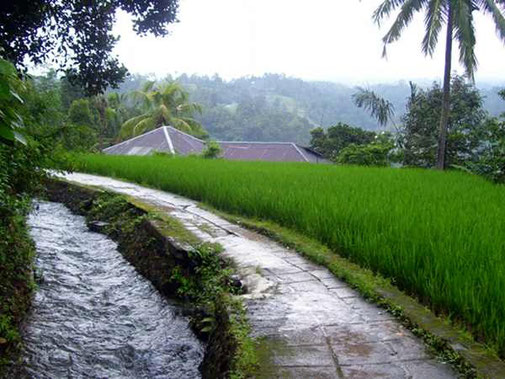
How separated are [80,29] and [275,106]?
4750 cm

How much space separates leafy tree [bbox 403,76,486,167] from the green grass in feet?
32.2

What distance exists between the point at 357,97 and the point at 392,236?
1575 cm

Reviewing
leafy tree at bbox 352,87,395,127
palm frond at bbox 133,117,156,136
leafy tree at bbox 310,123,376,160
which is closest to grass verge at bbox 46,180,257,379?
leafy tree at bbox 352,87,395,127

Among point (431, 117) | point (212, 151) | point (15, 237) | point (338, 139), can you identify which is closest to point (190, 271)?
point (15, 237)

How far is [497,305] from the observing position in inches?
88.9

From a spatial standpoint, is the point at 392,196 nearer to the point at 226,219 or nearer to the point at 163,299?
the point at 226,219

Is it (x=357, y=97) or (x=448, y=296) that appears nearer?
(x=448, y=296)

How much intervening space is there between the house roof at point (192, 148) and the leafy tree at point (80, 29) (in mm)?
14760

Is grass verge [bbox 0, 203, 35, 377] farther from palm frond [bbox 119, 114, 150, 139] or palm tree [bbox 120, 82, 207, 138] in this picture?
palm frond [bbox 119, 114, 150, 139]

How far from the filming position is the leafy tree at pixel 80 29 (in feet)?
13.0

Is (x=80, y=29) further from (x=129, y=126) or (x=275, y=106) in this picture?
(x=275, y=106)

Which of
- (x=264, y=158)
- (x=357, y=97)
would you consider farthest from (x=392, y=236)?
(x=264, y=158)

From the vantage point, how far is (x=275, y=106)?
5131cm

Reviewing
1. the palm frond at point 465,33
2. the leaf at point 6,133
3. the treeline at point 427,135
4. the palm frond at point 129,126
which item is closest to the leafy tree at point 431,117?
the treeline at point 427,135
